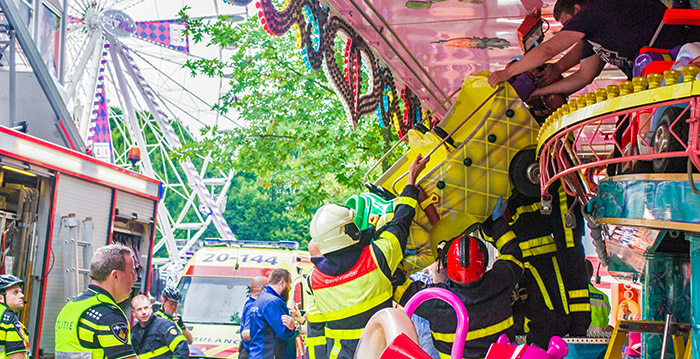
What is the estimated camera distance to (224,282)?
1083cm

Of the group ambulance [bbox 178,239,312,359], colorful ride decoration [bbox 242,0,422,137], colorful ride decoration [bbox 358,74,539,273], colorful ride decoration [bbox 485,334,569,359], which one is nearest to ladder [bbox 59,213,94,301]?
ambulance [bbox 178,239,312,359]

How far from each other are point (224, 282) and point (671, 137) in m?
9.10

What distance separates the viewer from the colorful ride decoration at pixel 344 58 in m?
5.00

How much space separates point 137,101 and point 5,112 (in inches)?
923

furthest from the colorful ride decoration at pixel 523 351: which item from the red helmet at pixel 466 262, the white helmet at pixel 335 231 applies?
the white helmet at pixel 335 231

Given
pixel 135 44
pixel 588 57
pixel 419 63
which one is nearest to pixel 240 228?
pixel 135 44

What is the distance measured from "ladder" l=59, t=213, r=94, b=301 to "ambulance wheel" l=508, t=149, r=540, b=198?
5.22m

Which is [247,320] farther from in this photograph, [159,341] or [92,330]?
[92,330]

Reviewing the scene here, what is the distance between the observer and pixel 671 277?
11.6 feet

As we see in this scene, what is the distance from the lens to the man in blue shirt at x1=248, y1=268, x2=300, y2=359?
7.32m

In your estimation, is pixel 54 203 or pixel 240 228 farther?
pixel 240 228

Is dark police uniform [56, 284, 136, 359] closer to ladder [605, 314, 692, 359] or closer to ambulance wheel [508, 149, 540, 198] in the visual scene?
ambulance wheel [508, 149, 540, 198]

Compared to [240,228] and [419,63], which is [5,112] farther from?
[240,228]

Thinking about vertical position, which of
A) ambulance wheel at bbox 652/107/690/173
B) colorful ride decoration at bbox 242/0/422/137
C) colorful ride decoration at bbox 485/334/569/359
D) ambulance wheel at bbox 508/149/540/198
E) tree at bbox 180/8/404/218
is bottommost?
colorful ride decoration at bbox 485/334/569/359
